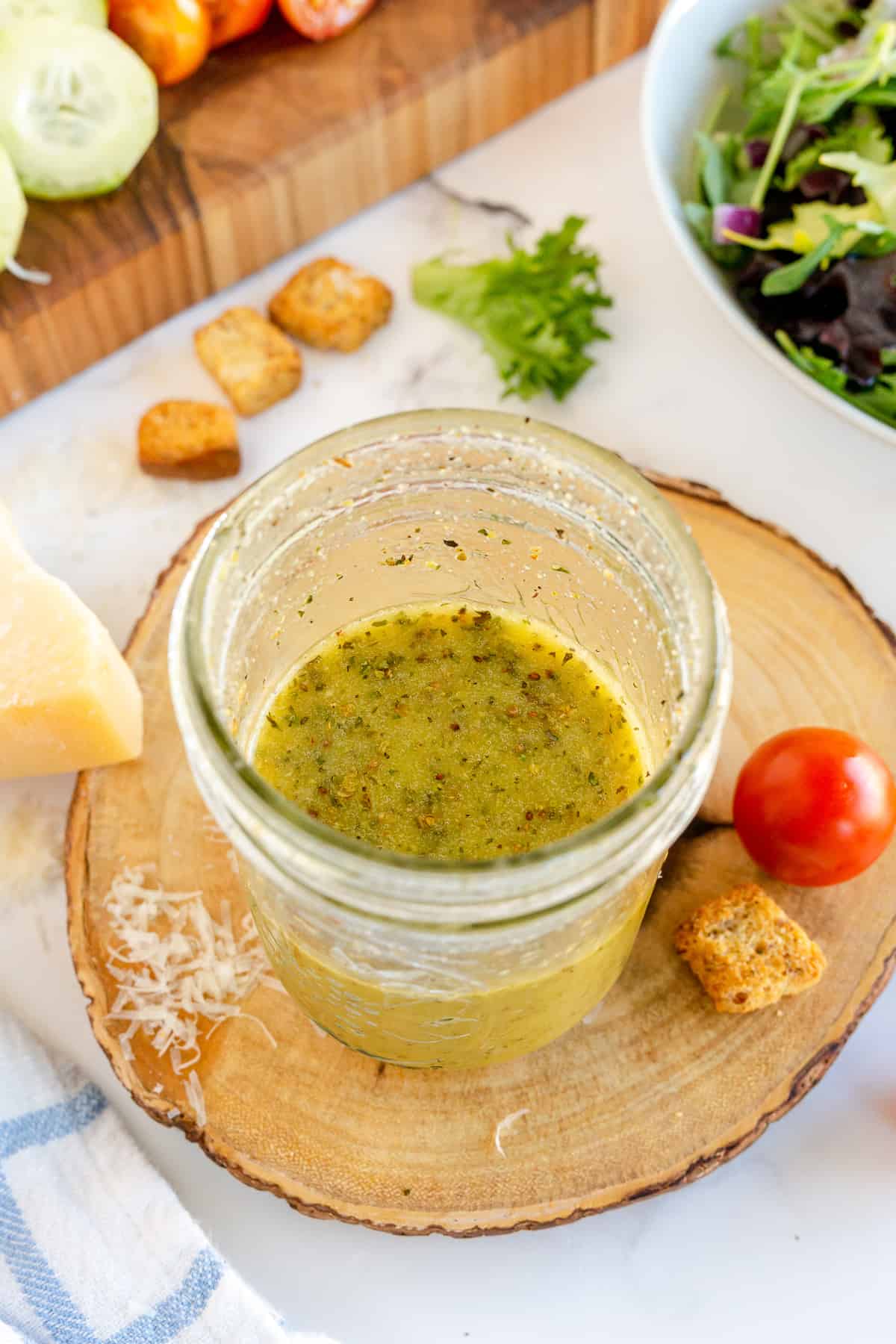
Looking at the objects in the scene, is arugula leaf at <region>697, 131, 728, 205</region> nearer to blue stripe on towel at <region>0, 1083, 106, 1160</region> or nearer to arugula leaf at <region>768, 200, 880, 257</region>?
arugula leaf at <region>768, 200, 880, 257</region>

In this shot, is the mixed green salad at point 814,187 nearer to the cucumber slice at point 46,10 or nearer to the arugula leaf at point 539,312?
the arugula leaf at point 539,312

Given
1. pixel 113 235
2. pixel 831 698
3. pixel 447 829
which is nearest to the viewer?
pixel 447 829

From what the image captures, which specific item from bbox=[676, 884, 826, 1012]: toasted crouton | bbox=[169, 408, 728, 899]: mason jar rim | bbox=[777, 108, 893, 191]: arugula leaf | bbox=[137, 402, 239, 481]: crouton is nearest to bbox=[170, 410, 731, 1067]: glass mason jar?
bbox=[169, 408, 728, 899]: mason jar rim

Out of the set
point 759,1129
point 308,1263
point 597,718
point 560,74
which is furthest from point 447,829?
point 560,74

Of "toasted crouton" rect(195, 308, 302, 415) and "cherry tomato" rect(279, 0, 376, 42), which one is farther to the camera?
"cherry tomato" rect(279, 0, 376, 42)

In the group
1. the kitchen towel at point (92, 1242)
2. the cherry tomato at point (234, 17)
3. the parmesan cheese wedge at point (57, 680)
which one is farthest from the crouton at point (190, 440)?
the kitchen towel at point (92, 1242)

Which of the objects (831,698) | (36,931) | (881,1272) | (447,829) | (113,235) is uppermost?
(113,235)

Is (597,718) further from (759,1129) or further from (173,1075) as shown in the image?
(173,1075)
